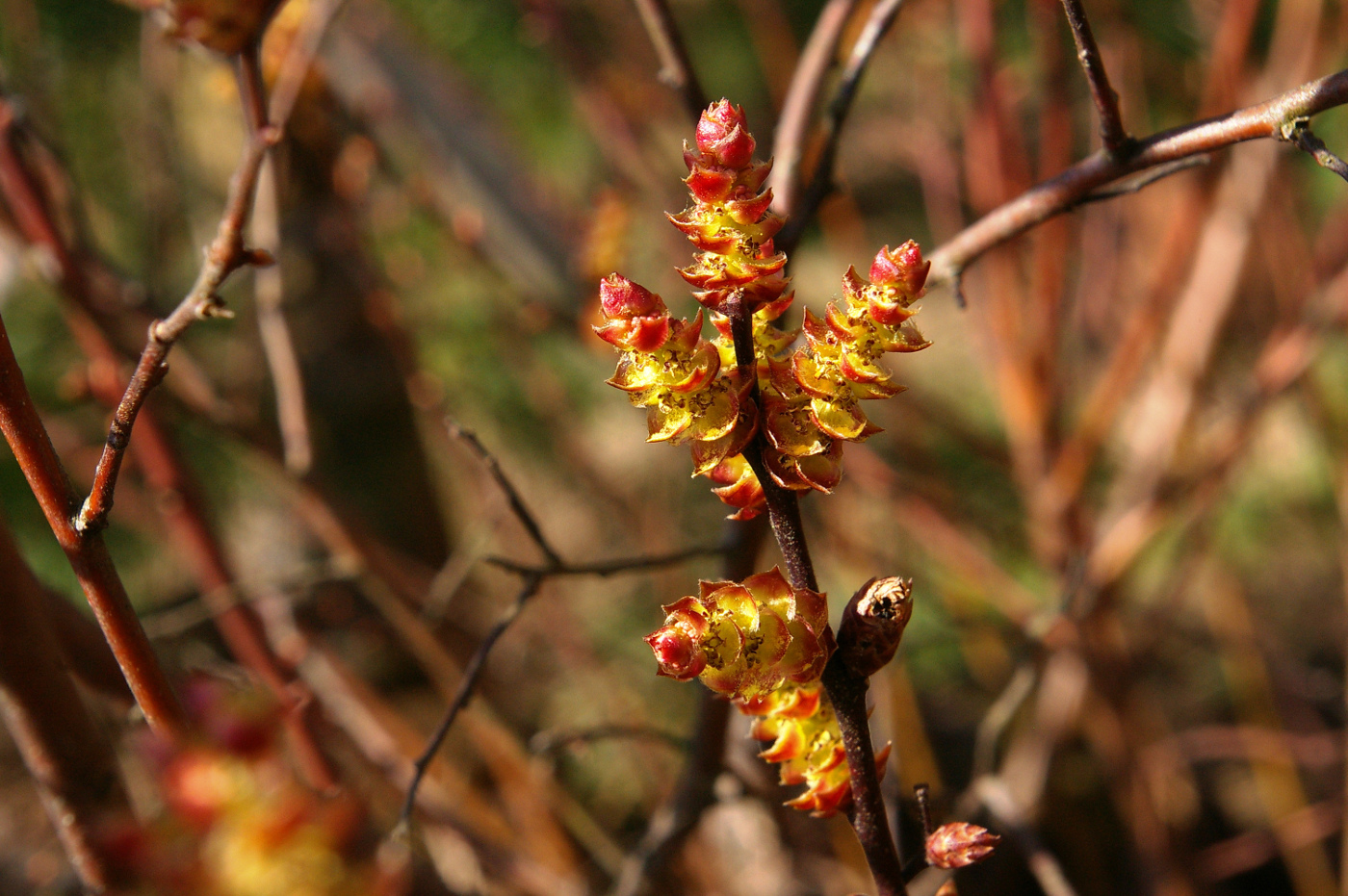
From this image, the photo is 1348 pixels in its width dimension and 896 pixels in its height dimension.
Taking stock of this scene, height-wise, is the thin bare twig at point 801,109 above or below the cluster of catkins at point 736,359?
above

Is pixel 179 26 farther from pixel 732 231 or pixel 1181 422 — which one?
pixel 1181 422

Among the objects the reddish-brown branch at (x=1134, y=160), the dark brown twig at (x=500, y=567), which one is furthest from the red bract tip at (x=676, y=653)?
the reddish-brown branch at (x=1134, y=160)

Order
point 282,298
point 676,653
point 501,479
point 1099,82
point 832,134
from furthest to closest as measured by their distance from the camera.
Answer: point 282,298 → point 832,134 → point 501,479 → point 1099,82 → point 676,653

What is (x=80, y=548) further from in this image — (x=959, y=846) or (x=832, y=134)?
(x=832, y=134)

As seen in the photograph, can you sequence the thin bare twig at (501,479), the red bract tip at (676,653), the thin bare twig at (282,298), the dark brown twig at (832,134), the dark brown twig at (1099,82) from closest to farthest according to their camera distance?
the red bract tip at (676,653), the dark brown twig at (1099,82), the thin bare twig at (501,479), the dark brown twig at (832,134), the thin bare twig at (282,298)

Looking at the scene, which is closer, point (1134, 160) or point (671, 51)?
point (1134, 160)

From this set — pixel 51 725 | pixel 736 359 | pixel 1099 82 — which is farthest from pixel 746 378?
pixel 51 725

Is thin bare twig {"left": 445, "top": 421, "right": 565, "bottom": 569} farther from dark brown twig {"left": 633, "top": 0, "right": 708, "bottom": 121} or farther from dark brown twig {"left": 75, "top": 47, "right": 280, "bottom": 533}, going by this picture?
dark brown twig {"left": 633, "top": 0, "right": 708, "bottom": 121}

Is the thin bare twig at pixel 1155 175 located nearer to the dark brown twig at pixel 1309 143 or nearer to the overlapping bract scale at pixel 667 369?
the dark brown twig at pixel 1309 143
